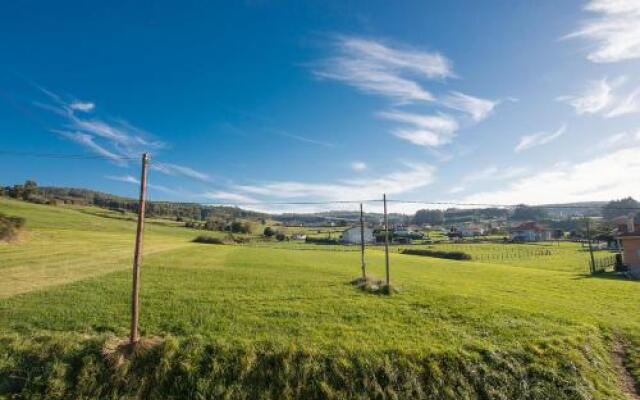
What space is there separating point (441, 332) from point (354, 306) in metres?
5.88

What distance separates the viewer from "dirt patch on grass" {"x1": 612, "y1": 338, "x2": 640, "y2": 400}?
13.2 m

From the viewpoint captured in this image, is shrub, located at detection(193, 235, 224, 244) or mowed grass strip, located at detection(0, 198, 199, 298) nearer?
mowed grass strip, located at detection(0, 198, 199, 298)

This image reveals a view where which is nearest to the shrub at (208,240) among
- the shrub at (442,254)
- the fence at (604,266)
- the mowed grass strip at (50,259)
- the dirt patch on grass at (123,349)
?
the mowed grass strip at (50,259)

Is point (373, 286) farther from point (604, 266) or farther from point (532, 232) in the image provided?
point (532, 232)

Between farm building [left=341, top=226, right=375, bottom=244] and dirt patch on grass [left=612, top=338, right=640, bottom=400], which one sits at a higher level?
farm building [left=341, top=226, right=375, bottom=244]

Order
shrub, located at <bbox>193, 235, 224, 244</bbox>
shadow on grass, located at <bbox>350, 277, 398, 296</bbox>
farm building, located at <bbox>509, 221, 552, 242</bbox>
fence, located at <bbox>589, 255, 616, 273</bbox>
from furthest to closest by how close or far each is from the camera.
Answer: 1. farm building, located at <bbox>509, 221, 552, 242</bbox>
2. shrub, located at <bbox>193, 235, 224, 244</bbox>
3. fence, located at <bbox>589, 255, 616, 273</bbox>
4. shadow on grass, located at <bbox>350, 277, 398, 296</bbox>

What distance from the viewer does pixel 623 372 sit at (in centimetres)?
1456

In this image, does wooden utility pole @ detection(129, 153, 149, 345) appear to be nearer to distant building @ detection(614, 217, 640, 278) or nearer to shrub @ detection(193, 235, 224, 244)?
distant building @ detection(614, 217, 640, 278)

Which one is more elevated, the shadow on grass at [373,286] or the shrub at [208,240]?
the shrub at [208,240]

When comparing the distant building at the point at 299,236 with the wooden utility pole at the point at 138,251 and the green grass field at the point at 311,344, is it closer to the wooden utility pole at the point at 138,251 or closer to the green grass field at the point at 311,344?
the green grass field at the point at 311,344

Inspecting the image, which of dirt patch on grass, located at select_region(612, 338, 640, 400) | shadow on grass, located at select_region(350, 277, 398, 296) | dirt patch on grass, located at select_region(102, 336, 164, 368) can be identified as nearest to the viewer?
dirt patch on grass, located at select_region(612, 338, 640, 400)

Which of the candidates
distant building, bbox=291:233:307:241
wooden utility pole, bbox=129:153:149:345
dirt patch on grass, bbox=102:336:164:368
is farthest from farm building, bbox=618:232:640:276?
distant building, bbox=291:233:307:241

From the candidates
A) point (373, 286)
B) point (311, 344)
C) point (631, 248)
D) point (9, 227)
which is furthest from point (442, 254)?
point (9, 227)

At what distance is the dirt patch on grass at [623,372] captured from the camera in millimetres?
13250
